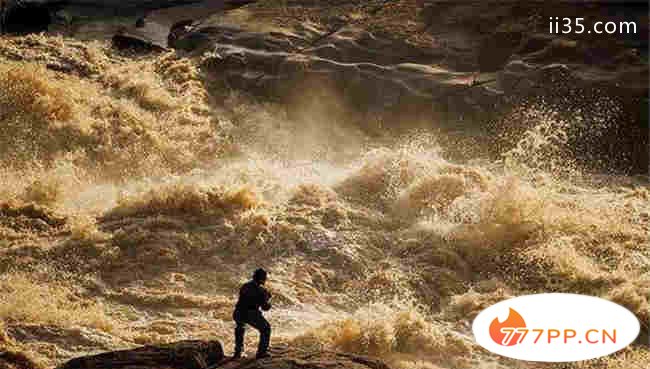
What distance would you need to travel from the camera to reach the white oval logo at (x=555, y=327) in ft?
27.2

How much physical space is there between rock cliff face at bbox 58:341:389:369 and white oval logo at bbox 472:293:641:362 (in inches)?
99.7

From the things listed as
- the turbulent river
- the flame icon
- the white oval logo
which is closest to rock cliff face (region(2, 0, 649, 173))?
the turbulent river

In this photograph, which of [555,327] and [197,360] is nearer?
[197,360]

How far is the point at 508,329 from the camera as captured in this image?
28.6ft

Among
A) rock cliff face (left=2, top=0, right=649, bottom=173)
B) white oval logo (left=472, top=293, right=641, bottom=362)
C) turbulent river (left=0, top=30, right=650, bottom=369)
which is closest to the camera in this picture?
white oval logo (left=472, top=293, right=641, bottom=362)

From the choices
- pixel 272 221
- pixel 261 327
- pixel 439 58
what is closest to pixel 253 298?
pixel 261 327

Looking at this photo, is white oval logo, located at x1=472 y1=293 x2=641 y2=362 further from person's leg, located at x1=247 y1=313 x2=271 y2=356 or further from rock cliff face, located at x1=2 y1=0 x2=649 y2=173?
rock cliff face, located at x1=2 y1=0 x2=649 y2=173

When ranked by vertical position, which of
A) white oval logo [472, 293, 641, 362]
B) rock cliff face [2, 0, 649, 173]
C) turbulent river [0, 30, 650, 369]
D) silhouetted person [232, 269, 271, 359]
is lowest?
white oval logo [472, 293, 641, 362]

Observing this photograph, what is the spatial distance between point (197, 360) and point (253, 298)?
2.01ft

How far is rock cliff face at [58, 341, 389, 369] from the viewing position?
597cm

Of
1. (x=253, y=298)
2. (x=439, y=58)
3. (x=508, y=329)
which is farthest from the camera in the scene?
(x=439, y=58)

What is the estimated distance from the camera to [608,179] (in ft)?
45.4

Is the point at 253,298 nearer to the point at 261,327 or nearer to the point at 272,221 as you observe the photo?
the point at 261,327

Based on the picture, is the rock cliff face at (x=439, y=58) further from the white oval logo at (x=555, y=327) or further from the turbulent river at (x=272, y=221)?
the white oval logo at (x=555, y=327)
